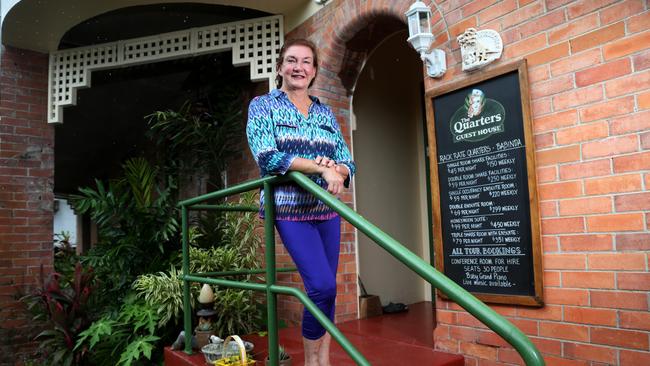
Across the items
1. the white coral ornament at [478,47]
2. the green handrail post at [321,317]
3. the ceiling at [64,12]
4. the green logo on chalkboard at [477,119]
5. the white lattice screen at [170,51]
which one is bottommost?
the green handrail post at [321,317]

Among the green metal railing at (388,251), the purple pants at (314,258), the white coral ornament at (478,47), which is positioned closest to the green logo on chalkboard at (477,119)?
the white coral ornament at (478,47)

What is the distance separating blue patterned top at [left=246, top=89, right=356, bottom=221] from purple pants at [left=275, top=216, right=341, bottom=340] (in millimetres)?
40

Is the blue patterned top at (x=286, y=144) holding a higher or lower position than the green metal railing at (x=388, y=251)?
higher

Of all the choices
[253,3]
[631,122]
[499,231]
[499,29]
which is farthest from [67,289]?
[631,122]

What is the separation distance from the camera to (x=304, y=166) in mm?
1898

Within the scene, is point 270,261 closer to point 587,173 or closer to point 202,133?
point 587,173

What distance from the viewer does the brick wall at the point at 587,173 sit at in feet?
7.25

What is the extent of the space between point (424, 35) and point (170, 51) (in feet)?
10.0

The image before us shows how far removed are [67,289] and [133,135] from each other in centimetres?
489

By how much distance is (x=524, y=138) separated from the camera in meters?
2.62

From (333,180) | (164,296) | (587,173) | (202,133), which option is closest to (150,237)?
(164,296)

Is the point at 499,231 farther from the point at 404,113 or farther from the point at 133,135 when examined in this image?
the point at 133,135

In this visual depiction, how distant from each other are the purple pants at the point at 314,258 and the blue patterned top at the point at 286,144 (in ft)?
0.13

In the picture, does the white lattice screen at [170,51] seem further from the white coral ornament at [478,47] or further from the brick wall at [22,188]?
the white coral ornament at [478,47]
